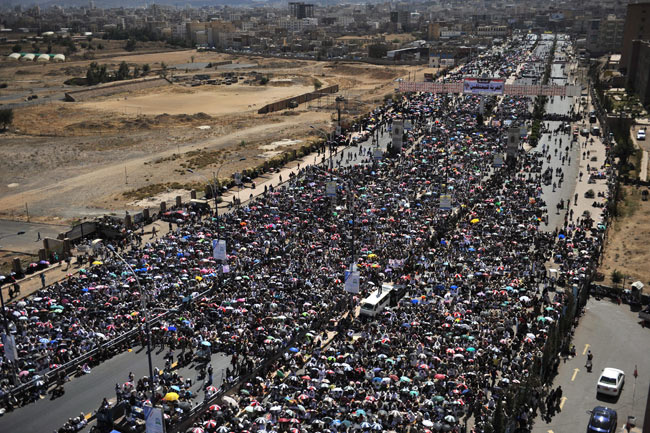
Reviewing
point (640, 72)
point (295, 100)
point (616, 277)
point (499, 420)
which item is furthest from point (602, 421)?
point (640, 72)

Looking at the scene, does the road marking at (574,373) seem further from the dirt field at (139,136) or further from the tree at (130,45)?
the tree at (130,45)

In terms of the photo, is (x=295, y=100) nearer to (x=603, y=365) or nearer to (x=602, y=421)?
(x=603, y=365)

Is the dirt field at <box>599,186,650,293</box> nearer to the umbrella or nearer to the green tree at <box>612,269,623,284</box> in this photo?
the green tree at <box>612,269,623,284</box>

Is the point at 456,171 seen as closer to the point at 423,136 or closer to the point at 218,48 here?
the point at 423,136

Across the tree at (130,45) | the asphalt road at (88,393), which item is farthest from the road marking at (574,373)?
the tree at (130,45)

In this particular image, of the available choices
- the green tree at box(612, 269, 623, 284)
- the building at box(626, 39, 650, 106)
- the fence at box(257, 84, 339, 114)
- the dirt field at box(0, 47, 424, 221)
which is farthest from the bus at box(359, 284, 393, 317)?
the building at box(626, 39, 650, 106)
